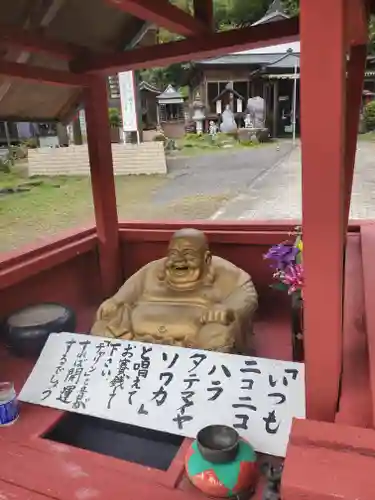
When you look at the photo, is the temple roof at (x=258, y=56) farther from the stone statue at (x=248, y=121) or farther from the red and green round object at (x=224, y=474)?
the red and green round object at (x=224, y=474)

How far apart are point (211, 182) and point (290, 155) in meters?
4.88

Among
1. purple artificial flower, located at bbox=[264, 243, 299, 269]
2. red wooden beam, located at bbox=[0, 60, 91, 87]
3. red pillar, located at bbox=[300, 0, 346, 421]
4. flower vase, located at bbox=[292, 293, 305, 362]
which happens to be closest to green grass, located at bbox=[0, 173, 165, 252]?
red wooden beam, located at bbox=[0, 60, 91, 87]

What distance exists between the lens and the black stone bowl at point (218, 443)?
4.72 ft

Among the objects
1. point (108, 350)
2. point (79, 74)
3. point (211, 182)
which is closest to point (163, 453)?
point (108, 350)

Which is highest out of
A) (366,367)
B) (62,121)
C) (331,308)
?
(62,121)

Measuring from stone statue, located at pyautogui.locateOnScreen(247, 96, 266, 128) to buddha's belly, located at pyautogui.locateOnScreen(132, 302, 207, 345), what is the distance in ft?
62.4

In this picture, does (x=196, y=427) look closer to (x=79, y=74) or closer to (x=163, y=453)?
(x=163, y=453)

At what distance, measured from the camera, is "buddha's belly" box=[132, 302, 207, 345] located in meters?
2.32

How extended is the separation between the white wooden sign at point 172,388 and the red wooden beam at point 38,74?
1324 millimetres

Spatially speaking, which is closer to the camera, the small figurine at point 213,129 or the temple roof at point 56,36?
the temple roof at point 56,36

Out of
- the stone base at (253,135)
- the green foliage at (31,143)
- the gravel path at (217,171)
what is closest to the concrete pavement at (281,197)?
the gravel path at (217,171)

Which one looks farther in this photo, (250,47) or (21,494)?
(250,47)

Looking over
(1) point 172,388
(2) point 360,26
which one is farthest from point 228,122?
(1) point 172,388

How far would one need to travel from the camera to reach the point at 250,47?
2.35 m
